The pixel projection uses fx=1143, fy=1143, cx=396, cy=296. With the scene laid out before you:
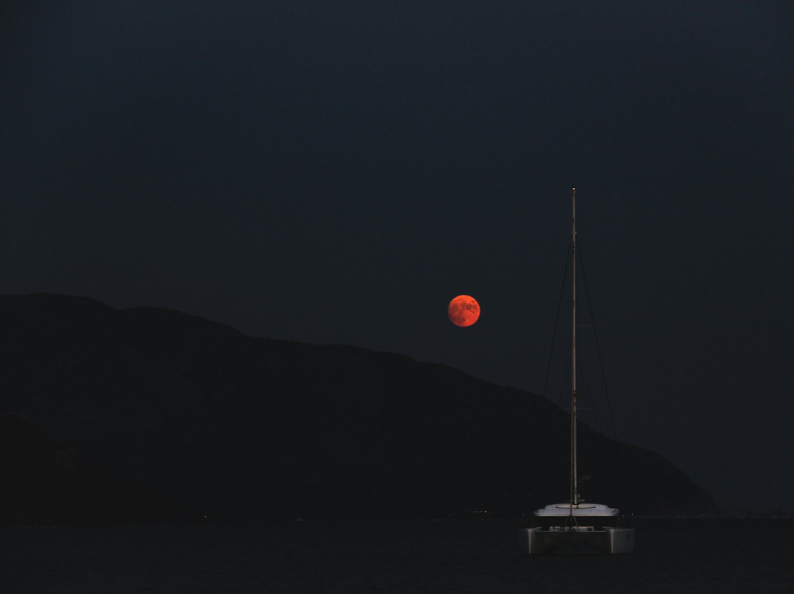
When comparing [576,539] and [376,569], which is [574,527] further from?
[376,569]

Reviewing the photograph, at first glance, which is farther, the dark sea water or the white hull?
the dark sea water

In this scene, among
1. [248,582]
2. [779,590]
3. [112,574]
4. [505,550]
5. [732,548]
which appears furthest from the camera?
[732,548]

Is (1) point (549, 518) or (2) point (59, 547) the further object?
(2) point (59, 547)

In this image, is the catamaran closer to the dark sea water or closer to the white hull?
the white hull

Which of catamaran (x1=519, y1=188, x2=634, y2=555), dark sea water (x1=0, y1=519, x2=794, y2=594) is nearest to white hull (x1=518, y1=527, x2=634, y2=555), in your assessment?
catamaran (x1=519, y1=188, x2=634, y2=555)

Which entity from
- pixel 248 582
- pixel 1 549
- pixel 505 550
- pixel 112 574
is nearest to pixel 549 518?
pixel 248 582

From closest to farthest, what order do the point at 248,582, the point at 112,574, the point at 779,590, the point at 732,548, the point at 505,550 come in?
the point at 779,590 → the point at 248,582 → the point at 112,574 → the point at 505,550 → the point at 732,548

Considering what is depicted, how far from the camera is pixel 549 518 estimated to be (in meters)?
71.0

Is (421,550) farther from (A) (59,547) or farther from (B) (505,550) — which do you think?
(A) (59,547)

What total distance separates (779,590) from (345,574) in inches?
1193

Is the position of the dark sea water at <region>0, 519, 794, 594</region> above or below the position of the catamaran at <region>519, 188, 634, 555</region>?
below

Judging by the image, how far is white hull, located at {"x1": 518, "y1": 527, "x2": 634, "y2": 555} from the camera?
6975cm

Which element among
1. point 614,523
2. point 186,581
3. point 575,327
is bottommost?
point 186,581

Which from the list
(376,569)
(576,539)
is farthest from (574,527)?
(376,569)
